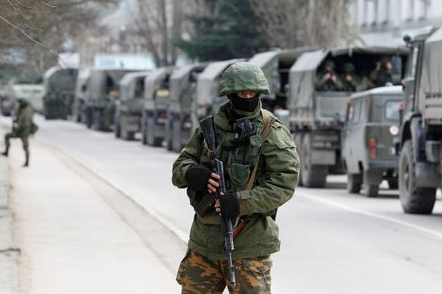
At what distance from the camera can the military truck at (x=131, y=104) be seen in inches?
2221

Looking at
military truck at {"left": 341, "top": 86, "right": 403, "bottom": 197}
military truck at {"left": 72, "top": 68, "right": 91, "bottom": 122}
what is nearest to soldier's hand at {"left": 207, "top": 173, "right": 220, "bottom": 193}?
military truck at {"left": 341, "top": 86, "right": 403, "bottom": 197}

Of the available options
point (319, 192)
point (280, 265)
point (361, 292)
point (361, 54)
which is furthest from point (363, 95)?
point (361, 292)

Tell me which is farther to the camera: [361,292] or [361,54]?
[361,54]

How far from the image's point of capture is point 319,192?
91.7 feet

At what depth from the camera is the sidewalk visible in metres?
12.7

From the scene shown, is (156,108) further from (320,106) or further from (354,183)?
(354,183)

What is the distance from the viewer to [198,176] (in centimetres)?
745

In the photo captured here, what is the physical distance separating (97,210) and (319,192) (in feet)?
25.9

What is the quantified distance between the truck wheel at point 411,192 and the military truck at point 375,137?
11.1ft

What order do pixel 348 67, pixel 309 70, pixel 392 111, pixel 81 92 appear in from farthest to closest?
pixel 81 92 < pixel 348 67 < pixel 309 70 < pixel 392 111

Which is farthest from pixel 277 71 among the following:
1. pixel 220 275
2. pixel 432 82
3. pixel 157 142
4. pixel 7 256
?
pixel 220 275

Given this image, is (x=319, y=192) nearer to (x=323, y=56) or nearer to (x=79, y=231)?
(x=323, y=56)

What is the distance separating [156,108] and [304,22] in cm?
1075

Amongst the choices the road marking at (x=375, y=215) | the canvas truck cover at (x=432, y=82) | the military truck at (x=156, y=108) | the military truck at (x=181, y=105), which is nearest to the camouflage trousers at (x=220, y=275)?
the road marking at (x=375, y=215)
